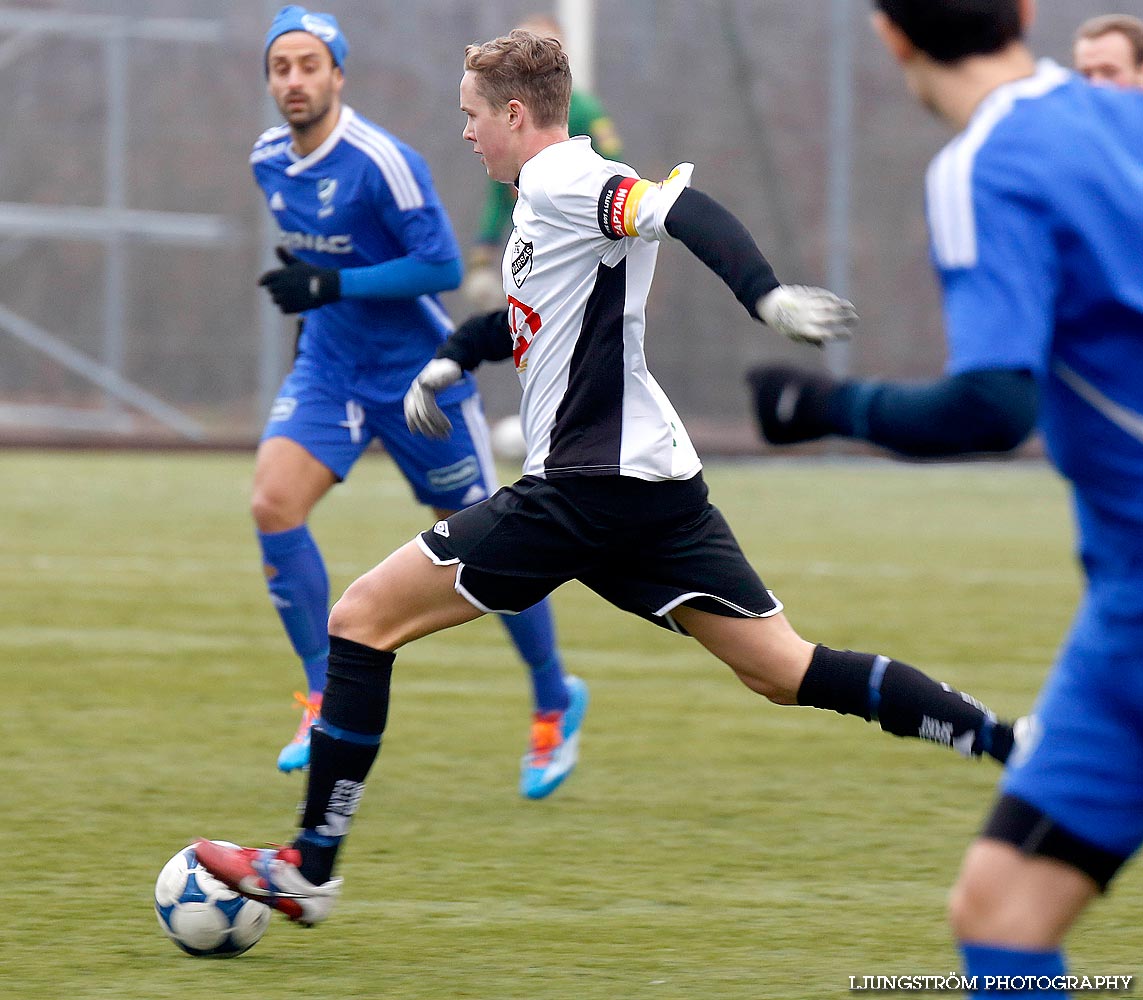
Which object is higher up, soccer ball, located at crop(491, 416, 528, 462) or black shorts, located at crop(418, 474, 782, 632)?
black shorts, located at crop(418, 474, 782, 632)

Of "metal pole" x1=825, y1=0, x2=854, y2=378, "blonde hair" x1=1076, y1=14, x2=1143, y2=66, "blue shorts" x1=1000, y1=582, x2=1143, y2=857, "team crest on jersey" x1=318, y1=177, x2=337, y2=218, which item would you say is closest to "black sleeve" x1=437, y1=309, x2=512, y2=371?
"team crest on jersey" x1=318, y1=177, x2=337, y2=218

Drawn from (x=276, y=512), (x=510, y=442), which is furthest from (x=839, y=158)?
(x=276, y=512)

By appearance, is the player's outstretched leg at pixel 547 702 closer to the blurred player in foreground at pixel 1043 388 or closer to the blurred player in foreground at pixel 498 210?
the blurred player in foreground at pixel 1043 388

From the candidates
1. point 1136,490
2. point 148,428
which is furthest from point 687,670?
point 148,428

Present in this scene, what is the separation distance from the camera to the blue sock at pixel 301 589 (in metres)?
5.76

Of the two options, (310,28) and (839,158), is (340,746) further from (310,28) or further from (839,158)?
(839,158)

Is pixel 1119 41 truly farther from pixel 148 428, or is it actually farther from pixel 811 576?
pixel 148 428

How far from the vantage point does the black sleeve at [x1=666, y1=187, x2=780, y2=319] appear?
349cm

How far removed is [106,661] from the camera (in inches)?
285

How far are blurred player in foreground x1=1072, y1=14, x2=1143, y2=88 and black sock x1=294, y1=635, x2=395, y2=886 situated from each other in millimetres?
2968

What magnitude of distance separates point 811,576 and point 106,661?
361 cm

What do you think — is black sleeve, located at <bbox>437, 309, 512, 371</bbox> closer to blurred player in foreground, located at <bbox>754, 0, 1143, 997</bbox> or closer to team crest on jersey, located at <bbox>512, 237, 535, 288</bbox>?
team crest on jersey, located at <bbox>512, 237, 535, 288</bbox>

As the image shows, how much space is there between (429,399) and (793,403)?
74.1 inches

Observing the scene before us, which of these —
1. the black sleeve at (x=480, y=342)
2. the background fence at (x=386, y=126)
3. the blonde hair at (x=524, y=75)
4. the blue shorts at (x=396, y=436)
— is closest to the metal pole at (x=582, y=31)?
the background fence at (x=386, y=126)
